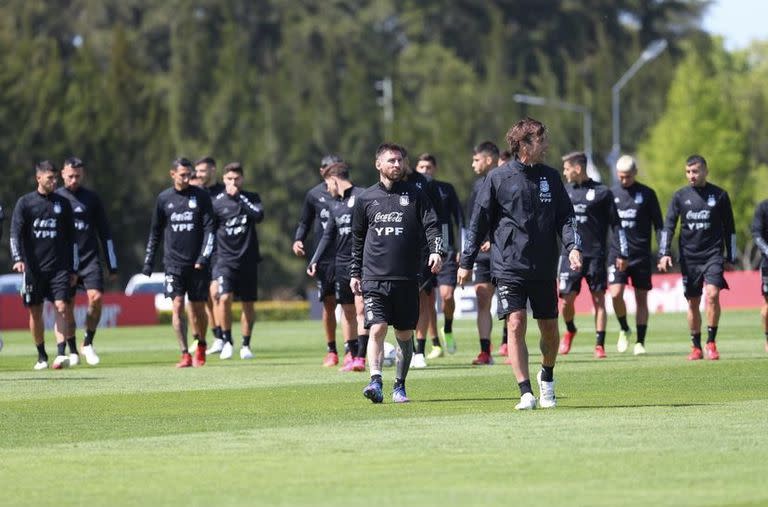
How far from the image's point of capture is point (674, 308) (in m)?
43.8

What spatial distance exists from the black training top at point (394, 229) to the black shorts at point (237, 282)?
8.66m

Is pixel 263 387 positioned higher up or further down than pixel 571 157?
further down

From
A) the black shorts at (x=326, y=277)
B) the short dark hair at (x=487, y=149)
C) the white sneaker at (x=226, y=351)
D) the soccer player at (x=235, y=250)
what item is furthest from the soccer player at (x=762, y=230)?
the white sneaker at (x=226, y=351)

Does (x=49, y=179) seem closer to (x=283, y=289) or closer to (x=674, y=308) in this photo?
(x=674, y=308)

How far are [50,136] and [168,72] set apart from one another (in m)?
16.6

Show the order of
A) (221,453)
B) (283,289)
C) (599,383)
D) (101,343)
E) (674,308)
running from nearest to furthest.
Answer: (221,453), (599,383), (101,343), (674,308), (283,289)

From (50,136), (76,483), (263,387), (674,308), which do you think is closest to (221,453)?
(76,483)

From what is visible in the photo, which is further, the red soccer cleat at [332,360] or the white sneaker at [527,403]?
the red soccer cleat at [332,360]

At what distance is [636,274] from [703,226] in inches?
66.4

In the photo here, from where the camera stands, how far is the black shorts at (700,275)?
21.2 m

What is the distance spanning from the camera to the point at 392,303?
1523 centimetres

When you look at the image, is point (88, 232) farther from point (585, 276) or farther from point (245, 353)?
point (585, 276)

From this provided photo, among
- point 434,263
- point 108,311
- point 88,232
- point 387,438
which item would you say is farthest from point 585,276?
point 108,311

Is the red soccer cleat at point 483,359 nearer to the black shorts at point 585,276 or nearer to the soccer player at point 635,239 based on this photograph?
the black shorts at point 585,276
